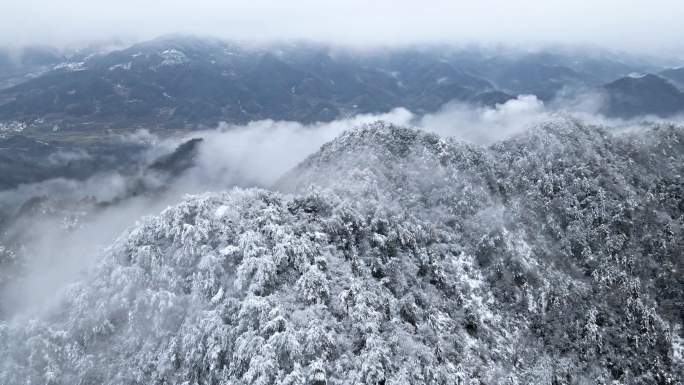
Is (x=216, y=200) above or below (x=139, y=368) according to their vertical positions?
above

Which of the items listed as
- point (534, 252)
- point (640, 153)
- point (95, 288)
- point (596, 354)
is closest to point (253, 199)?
point (95, 288)

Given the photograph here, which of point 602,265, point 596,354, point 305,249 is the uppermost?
point 305,249

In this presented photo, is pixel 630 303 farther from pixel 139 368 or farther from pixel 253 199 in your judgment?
pixel 139 368

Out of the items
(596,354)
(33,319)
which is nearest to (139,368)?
(33,319)

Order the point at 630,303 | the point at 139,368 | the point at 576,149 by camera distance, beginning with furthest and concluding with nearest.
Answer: the point at 576,149
the point at 630,303
the point at 139,368

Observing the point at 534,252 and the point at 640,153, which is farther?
the point at 640,153

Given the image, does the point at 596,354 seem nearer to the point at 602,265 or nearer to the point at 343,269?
the point at 602,265

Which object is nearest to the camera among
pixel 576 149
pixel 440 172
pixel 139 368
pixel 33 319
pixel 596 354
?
pixel 139 368
